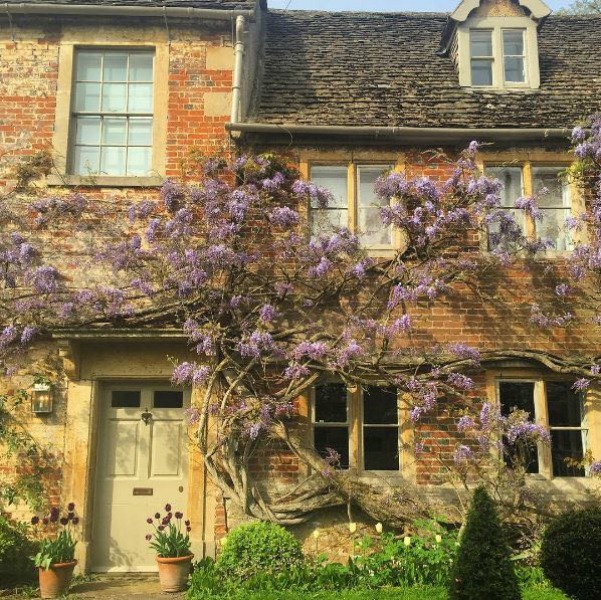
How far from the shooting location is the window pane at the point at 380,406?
1004cm

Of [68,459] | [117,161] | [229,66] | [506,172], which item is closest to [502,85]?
[506,172]

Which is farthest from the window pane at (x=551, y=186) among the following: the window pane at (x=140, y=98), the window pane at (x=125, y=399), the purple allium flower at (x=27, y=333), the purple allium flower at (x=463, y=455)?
the purple allium flower at (x=27, y=333)

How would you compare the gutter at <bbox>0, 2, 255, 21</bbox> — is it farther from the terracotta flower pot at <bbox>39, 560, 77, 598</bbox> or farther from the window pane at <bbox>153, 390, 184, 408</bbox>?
the terracotta flower pot at <bbox>39, 560, 77, 598</bbox>

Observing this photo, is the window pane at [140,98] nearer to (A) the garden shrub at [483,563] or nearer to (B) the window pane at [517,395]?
(B) the window pane at [517,395]

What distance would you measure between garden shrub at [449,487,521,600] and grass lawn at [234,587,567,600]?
1294mm

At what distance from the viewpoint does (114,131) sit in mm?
10766

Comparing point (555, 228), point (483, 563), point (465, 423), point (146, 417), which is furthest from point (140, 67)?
point (483, 563)

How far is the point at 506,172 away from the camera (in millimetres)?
10852

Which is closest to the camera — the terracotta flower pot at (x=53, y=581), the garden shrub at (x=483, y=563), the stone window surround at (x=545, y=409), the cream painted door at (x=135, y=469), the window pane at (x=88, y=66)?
the garden shrub at (x=483, y=563)

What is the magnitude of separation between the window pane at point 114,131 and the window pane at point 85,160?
9.0 inches

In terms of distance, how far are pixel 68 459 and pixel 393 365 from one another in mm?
4573

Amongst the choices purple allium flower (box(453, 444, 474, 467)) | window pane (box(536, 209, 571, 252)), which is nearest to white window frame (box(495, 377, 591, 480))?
purple allium flower (box(453, 444, 474, 467))

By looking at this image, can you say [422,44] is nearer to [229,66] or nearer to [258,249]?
[229,66]

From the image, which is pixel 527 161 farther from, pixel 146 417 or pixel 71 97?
pixel 71 97
